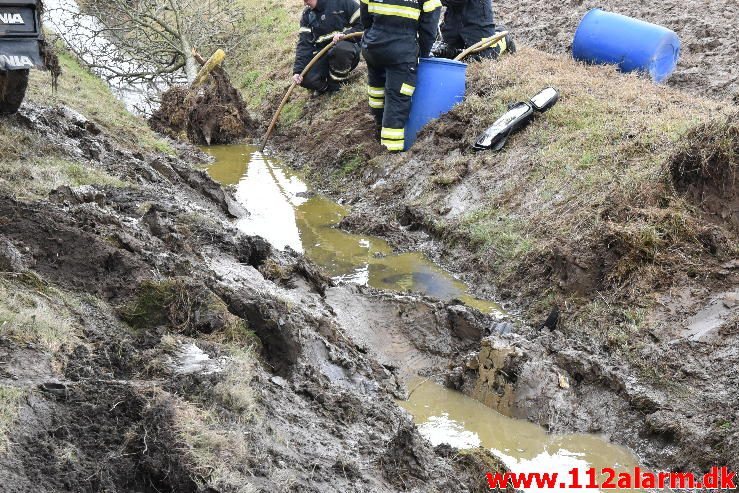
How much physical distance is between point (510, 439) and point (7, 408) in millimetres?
3081

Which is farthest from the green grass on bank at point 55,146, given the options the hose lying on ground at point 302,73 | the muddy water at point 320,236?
the hose lying on ground at point 302,73

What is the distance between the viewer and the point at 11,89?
7.43 meters

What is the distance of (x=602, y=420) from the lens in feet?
17.7

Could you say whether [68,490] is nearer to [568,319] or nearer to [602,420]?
[602,420]

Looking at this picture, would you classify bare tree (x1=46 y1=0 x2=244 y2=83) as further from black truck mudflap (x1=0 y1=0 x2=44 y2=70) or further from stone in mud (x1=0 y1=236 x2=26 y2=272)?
stone in mud (x1=0 y1=236 x2=26 y2=272)

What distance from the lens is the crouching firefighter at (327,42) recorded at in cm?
1204

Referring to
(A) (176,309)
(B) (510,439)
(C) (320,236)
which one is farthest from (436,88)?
(A) (176,309)

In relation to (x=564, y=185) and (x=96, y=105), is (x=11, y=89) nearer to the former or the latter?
(x=96, y=105)

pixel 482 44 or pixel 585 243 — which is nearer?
pixel 585 243

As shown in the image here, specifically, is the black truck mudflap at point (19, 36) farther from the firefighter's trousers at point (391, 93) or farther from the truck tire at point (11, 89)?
the firefighter's trousers at point (391, 93)

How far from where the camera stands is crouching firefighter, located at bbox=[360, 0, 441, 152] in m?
9.48

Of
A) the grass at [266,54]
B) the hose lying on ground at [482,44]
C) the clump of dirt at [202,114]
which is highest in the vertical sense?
the hose lying on ground at [482,44]

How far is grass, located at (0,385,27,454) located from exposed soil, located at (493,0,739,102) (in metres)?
9.00

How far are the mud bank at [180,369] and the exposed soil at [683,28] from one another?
6.36m
